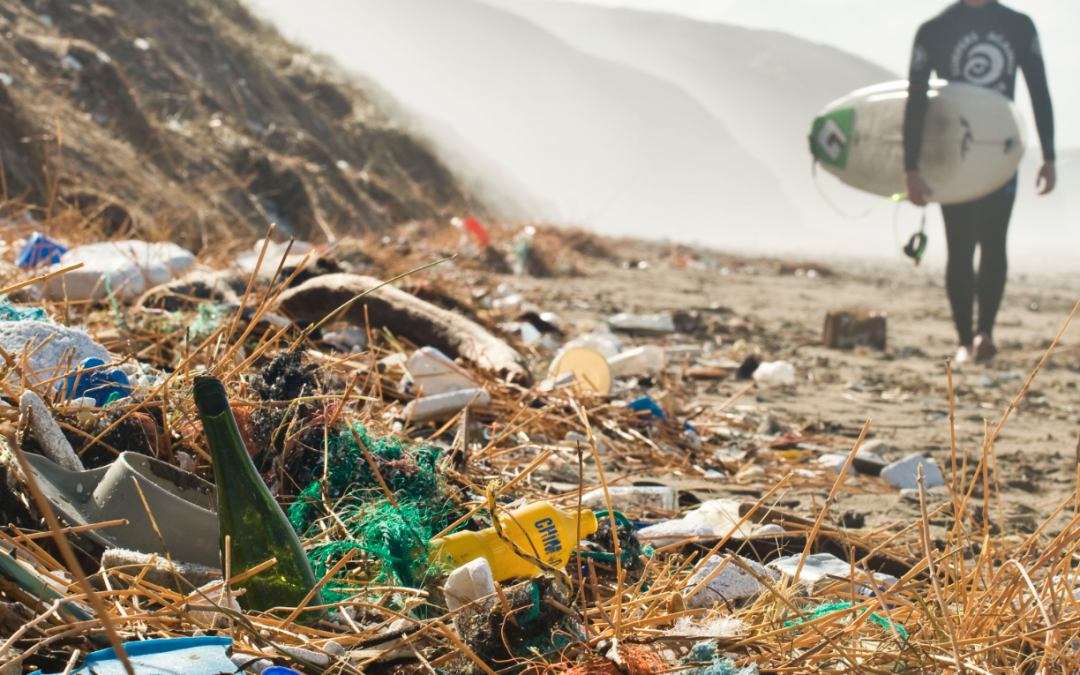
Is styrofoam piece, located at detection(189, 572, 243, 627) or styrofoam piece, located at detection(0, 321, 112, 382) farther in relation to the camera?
styrofoam piece, located at detection(0, 321, 112, 382)

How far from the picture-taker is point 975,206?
4.72 m

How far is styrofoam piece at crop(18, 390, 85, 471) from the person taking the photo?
1.12 m

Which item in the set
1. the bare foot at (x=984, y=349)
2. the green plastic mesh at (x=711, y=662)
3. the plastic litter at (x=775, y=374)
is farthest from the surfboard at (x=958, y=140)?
the green plastic mesh at (x=711, y=662)

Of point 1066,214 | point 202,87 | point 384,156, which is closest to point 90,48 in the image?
point 202,87

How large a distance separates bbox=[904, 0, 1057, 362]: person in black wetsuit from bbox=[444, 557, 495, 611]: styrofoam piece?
15.0 ft

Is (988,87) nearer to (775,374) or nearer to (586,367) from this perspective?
(775,374)

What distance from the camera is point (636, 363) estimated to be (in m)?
3.40

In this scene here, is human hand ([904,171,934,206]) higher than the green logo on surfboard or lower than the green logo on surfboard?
lower

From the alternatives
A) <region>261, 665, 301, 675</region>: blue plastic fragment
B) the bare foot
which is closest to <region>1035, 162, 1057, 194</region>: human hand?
the bare foot

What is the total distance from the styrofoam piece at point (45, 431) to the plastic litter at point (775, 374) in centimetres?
334

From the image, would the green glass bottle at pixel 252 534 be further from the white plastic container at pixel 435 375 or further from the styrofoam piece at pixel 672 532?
the white plastic container at pixel 435 375

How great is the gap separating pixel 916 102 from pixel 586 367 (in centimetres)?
340

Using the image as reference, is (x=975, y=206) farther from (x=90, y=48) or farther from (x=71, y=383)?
(x=90, y=48)

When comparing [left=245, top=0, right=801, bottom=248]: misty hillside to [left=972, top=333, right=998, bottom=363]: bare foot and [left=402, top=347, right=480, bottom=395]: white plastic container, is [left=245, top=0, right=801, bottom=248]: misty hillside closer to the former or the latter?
→ [left=972, top=333, right=998, bottom=363]: bare foot
